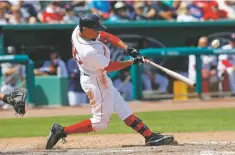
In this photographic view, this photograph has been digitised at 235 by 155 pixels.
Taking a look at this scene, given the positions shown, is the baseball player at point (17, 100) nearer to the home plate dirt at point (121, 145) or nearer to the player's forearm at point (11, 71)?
the home plate dirt at point (121, 145)

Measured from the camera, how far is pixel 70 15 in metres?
13.8

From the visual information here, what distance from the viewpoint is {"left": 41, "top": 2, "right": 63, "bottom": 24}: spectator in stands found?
13461 millimetres

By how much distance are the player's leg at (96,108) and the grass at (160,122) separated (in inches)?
63.7

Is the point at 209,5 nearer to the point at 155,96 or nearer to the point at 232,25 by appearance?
the point at 232,25

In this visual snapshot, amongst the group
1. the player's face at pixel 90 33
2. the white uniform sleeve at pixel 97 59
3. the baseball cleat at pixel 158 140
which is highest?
the player's face at pixel 90 33

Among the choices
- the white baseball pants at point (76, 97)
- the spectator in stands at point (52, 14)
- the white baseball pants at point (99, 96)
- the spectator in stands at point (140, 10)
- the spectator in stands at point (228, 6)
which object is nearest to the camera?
the white baseball pants at point (99, 96)

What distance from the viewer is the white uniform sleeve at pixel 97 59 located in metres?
6.30

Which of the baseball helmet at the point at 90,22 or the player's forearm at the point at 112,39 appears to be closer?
the baseball helmet at the point at 90,22

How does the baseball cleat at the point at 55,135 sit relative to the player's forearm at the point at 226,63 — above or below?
above

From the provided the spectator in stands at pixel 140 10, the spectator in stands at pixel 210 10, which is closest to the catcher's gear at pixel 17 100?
the spectator in stands at pixel 140 10

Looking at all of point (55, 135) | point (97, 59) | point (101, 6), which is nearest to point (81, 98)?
point (101, 6)

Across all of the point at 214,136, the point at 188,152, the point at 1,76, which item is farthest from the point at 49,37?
the point at 188,152

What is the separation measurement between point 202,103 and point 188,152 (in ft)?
20.0

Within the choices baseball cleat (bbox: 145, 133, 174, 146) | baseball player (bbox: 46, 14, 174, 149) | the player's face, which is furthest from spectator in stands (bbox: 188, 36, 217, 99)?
the player's face
